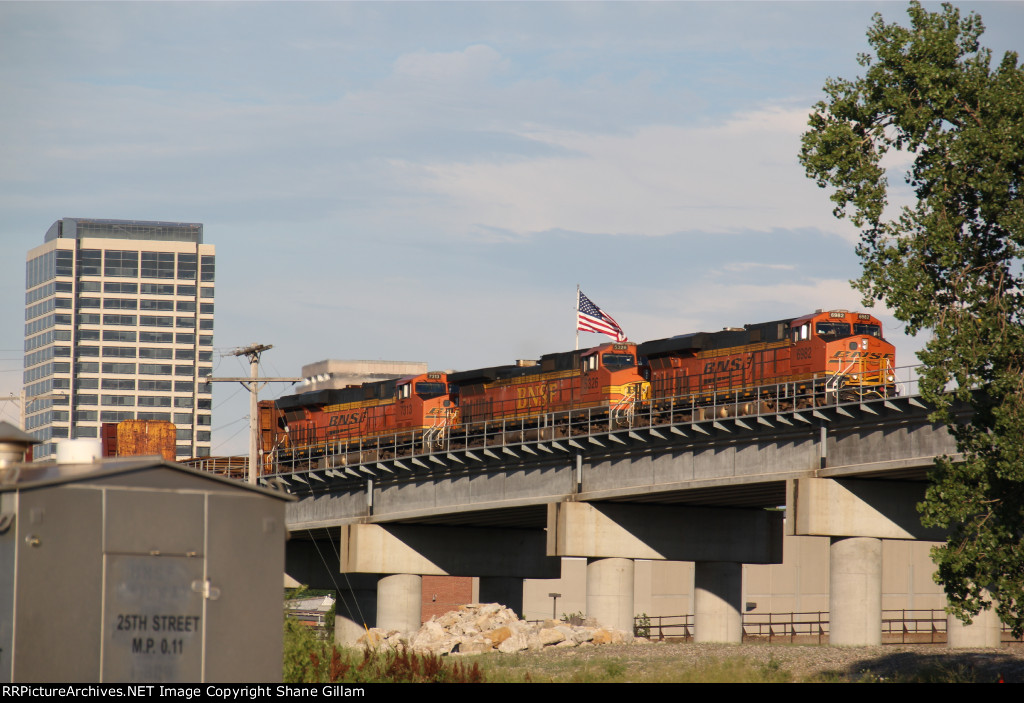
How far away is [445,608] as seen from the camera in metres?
111

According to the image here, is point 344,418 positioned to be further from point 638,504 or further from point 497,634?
point 497,634

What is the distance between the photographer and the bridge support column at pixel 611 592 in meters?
54.3

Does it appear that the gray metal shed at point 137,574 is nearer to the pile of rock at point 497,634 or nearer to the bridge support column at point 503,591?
the pile of rock at point 497,634

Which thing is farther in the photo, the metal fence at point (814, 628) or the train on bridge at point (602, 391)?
the metal fence at point (814, 628)

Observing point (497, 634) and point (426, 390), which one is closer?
point (497, 634)

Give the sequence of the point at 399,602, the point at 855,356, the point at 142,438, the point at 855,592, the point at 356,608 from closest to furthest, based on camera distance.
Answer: the point at 855,592, the point at 855,356, the point at 399,602, the point at 356,608, the point at 142,438

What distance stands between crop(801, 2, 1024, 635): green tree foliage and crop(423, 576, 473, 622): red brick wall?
8869 cm

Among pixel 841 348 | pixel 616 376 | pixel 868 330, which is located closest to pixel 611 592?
pixel 616 376

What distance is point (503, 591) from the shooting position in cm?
6925

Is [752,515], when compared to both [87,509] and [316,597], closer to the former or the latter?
[87,509]

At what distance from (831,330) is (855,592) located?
33.8 feet

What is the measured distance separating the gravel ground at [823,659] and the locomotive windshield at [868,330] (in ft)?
43.9

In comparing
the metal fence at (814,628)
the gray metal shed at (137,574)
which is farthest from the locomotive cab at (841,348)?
the gray metal shed at (137,574)

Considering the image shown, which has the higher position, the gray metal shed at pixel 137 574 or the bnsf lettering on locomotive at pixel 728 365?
the bnsf lettering on locomotive at pixel 728 365
